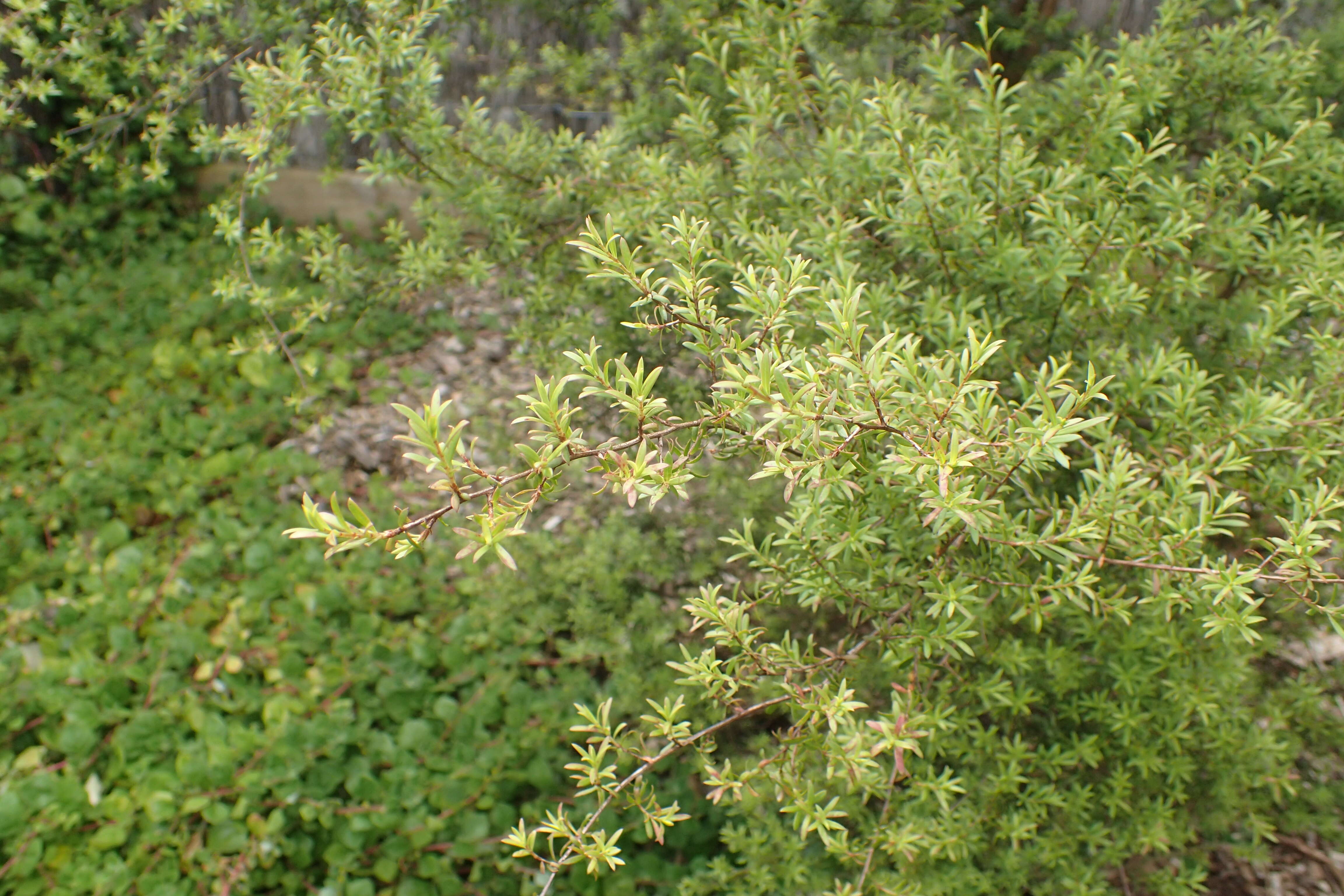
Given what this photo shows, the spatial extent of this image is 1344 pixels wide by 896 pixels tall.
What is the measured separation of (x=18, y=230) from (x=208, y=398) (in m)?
1.51

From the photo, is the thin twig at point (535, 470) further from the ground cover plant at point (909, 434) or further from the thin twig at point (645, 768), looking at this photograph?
the thin twig at point (645, 768)

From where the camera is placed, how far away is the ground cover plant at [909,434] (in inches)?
49.1

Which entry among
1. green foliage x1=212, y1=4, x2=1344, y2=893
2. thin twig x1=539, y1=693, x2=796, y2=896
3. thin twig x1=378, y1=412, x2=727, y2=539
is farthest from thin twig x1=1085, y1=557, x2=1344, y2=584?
thin twig x1=378, y1=412, x2=727, y2=539

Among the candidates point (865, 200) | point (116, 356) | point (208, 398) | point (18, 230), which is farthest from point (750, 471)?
point (18, 230)

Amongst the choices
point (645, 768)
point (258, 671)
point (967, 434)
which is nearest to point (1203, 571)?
point (967, 434)

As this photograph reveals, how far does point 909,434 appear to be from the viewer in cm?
115

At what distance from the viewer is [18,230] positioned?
457 cm

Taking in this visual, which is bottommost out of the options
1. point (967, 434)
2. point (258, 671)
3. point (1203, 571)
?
point (258, 671)

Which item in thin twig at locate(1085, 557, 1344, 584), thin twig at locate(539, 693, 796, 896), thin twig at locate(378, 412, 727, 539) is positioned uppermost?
thin twig at locate(378, 412, 727, 539)

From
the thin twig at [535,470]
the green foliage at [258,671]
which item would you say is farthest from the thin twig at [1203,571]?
the green foliage at [258,671]

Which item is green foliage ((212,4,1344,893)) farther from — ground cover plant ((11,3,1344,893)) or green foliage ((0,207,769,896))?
green foliage ((0,207,769,896))

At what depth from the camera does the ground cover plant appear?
125 centimetres

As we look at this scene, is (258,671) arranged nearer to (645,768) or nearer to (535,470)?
(645,768)

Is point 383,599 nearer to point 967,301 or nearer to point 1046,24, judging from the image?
point 967,301
